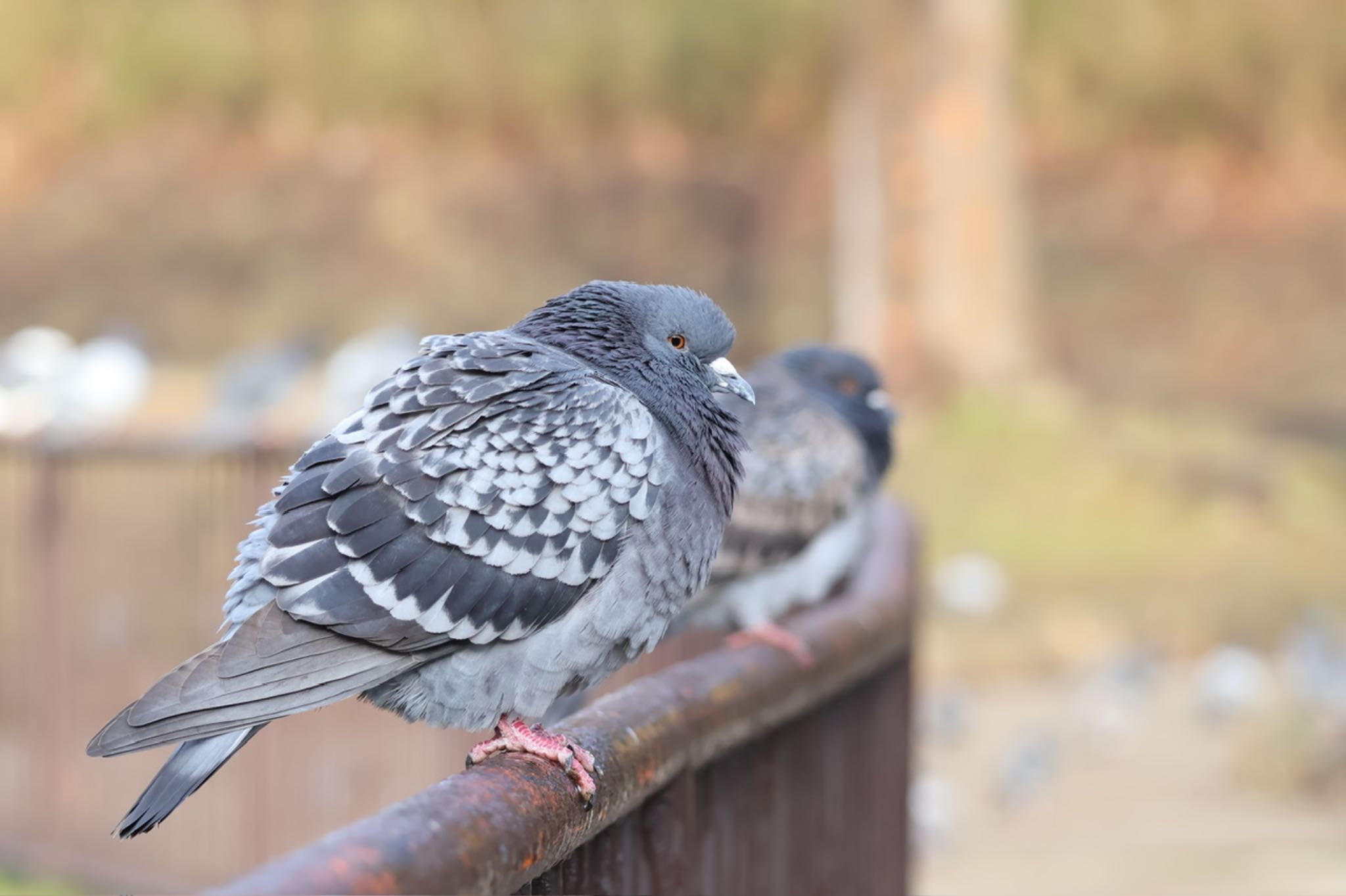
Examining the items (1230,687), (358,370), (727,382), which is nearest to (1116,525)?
(1230,687)

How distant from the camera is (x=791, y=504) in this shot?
426cm

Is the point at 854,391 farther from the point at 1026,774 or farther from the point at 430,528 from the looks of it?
the point at 1026,774

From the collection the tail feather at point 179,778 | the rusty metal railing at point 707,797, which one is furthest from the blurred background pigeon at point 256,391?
the tail feather at point 179,778

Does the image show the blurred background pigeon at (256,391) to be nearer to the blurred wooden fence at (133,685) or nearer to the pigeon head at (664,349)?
the blurred wooden fence at (133,685)

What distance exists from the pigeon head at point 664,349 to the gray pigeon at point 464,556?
0.01 m

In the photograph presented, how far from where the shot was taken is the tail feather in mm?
1836

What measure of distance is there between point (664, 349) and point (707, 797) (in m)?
0.76

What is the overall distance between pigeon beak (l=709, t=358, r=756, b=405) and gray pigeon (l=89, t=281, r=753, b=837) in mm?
176

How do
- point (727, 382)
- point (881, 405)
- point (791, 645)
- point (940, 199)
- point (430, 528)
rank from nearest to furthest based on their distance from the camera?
1. point (430, 528)
2. point (791, 645)
3. point (727, 382)
4. point (881, 405)
5. point (940, 199)

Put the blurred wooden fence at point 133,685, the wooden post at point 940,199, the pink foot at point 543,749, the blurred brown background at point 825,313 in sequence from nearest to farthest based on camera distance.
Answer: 1. the pink foot at point 543,749
2. the blurred wooden fence at point 133,685
3. the blurred brown background at point 825,313
4. the wooden post at point 940,199

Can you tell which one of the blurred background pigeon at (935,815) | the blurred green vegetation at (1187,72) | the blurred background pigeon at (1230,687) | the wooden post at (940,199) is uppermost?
the blurred green vegetation at (1187,72)

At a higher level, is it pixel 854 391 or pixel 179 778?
pixel 854 391

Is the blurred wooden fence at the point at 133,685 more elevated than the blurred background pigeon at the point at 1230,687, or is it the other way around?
the blurred background pigeon at the point at 1230,687

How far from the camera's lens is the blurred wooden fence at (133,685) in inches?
235
